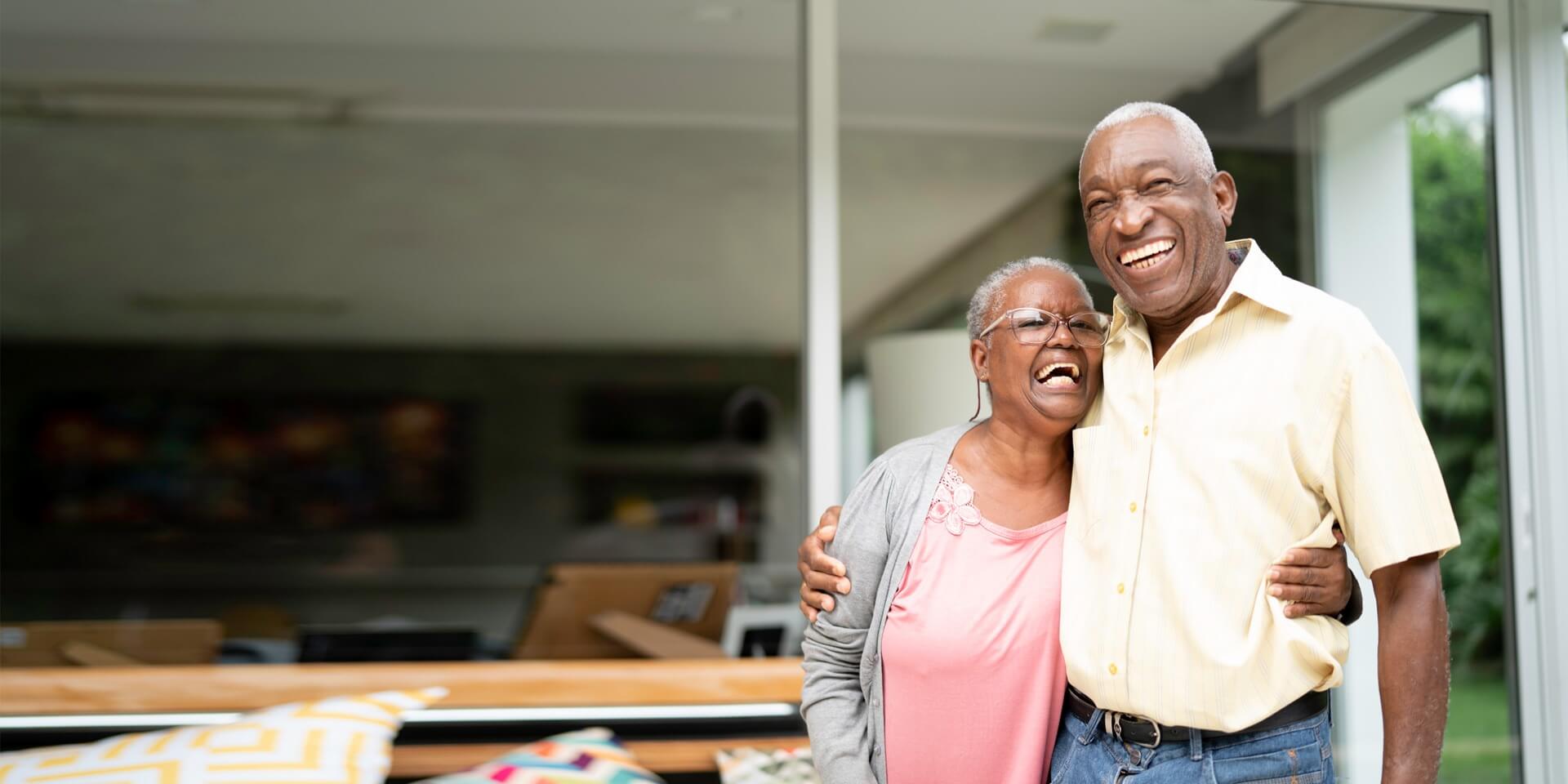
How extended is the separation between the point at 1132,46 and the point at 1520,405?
1527mm

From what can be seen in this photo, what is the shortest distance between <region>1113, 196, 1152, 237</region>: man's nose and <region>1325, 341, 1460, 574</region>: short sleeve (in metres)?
0.28

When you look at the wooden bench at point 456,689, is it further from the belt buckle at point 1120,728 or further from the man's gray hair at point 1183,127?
the man's gray hair at point 1183,127

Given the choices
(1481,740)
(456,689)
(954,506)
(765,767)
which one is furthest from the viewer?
(1481,740)

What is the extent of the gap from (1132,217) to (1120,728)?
620 mm

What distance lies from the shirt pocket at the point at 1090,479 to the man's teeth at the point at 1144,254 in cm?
22

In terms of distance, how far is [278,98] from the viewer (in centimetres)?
655

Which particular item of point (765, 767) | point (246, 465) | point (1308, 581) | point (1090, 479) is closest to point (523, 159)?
point (246, 465)

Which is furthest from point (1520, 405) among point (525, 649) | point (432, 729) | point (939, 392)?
point (525, 649)

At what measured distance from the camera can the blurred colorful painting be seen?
816cm

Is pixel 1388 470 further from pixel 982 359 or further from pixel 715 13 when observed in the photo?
pixel 715 13

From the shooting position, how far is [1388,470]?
1316 mm

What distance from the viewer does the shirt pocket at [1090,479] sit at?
59.4 inches

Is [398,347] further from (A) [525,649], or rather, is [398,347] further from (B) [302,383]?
(A) [525,649]

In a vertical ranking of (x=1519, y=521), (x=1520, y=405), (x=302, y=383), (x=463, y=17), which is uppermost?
(x=463, y=17)
